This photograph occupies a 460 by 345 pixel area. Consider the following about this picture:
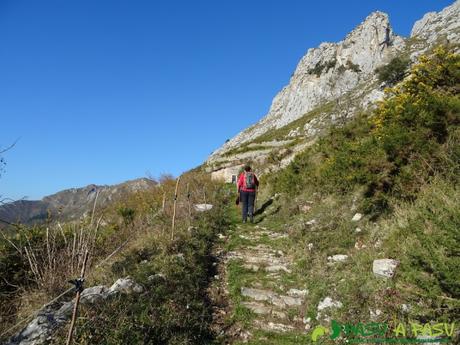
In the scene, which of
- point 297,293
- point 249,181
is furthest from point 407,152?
point 249,181

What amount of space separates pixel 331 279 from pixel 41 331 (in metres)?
4.43

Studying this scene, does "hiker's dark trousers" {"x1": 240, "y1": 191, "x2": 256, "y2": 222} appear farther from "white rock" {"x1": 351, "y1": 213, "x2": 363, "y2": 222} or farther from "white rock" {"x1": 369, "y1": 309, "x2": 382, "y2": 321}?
"white rock" {"x1": 369, "y1": 309, "x2": 382, "y2": 321}

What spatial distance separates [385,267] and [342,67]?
90475mm

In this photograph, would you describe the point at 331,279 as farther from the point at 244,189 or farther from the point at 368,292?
the point at 244,189

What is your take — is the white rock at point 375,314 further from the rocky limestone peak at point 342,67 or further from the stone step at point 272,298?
the rocky limestone peak at point 342,67

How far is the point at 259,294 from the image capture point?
19.5 ft

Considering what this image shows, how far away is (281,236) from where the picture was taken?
9227mm

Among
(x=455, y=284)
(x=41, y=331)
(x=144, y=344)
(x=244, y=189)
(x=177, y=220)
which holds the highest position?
(x=244, y=189)

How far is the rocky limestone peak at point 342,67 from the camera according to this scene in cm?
8038

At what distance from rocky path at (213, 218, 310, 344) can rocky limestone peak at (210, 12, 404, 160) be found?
70.8 meters

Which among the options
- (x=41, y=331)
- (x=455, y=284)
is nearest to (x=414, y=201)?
(x=455, y=284)

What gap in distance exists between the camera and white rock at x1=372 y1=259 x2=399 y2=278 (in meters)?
4.65

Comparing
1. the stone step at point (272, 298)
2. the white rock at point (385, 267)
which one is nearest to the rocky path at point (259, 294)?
the stone step at point (272, 298)

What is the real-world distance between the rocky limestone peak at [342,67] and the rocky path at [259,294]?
232ft
